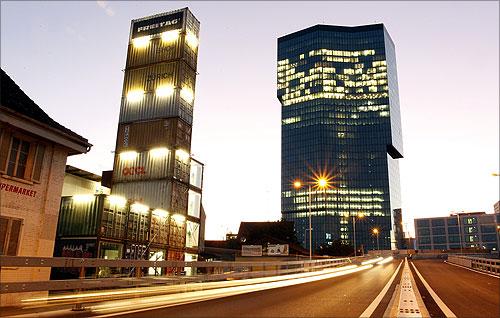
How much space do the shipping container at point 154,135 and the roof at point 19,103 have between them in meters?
42.6

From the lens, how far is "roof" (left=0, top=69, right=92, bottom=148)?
1195cm

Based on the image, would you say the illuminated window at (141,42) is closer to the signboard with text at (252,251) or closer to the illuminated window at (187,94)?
the illuminated window at (187,94)

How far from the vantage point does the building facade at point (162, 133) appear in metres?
54.5

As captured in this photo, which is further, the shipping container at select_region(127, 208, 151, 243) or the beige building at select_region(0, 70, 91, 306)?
the shipping container at select_region(127, 208, 151, 243)

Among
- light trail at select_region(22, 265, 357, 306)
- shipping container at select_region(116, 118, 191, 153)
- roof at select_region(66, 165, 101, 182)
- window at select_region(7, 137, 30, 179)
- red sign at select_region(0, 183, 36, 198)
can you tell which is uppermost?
shipping container at select_region(116, 118, 191, 153)

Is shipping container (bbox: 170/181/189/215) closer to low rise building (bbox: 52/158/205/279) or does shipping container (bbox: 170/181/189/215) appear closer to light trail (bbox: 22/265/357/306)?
low rise building (bbox: 52/158/205/279)

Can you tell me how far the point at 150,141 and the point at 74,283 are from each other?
50.5m

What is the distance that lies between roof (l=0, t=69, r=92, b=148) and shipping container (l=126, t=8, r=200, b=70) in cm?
4940

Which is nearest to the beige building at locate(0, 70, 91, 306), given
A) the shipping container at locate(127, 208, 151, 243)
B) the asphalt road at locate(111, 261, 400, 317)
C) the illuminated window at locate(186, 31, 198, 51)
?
the asphalt road at locate(111, 261, 400, 317)

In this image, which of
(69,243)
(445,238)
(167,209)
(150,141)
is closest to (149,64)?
(150,141)

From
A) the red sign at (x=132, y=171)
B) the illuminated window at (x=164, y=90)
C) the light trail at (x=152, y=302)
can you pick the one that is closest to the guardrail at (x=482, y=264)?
the light trail at (x=152, y=302)

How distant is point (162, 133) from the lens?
189ft

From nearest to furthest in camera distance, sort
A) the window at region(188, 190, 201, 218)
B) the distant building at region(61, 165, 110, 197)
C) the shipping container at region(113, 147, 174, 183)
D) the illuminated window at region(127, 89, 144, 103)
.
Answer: the distant building at region(61, 165, 110, 197), the shipping container at region(113, 147, 174, 183), the window at region(188, 190, 201, 218), the illuminated window at region(127, 89, 144, 103)

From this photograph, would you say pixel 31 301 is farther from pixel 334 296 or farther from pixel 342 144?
pixel 342 144
